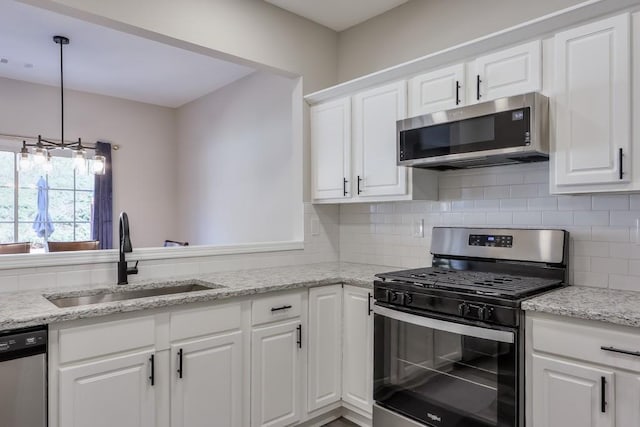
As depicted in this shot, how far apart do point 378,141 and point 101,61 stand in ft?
10.4

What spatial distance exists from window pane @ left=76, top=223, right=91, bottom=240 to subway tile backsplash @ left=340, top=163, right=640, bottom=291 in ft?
12.4

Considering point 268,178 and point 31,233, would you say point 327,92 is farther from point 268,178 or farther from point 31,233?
point 31,233

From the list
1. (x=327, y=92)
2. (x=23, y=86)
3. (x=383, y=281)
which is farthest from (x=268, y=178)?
(x=23, y=86)

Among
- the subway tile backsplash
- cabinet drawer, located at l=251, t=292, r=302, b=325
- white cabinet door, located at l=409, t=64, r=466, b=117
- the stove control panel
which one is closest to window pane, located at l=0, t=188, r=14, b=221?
the subway tile backsplash

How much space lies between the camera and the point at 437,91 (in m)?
2.35

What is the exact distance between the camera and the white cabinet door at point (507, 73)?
1.97 metres

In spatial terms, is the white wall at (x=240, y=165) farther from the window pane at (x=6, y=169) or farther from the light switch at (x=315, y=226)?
the window pane at (x=6, y=169)

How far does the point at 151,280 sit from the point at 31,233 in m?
3.60

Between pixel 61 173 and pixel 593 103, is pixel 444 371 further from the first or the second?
pixel 61 173

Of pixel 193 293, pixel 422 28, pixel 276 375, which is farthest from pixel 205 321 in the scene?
pixel 422 28

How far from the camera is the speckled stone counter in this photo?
58.7 inches

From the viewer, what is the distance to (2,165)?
482 centimetres

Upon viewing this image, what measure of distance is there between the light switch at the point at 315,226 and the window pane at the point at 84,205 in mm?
3610

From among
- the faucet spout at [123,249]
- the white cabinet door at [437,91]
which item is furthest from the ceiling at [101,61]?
the white cabinet door at [437,91]
